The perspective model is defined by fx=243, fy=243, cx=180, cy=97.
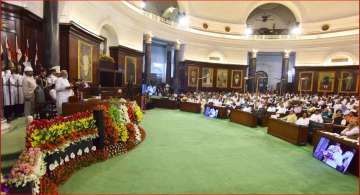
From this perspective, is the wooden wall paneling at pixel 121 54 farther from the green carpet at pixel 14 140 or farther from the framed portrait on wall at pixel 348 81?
the framed portrait on wall at pixel 348 81

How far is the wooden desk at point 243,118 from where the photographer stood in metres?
10.5

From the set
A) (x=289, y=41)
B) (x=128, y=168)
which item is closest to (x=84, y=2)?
(x=128, y=168)

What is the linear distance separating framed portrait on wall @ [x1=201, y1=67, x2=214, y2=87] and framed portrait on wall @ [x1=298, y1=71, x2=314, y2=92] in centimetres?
871

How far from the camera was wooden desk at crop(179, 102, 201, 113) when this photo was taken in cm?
1483

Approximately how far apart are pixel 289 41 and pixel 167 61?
12.3m

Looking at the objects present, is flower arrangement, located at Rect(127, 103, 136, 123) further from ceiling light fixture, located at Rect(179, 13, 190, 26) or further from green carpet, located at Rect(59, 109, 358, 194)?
ceiling light fixture, located at Rect(179, 13, 190, 26)

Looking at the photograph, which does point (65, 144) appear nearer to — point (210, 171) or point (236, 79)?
point (210, 171)

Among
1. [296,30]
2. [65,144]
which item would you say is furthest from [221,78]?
[65,144]

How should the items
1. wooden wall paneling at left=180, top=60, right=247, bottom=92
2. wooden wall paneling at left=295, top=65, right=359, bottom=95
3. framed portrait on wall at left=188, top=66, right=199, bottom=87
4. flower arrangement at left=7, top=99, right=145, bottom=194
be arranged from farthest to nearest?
framed portrait on wall at left=188, top=66, right=199, bottom=87 < wooden wall paneling at left=180, top=60, right=247, bottom=92 < wooden wall paneling at left=295, top=65, right=359, bottom=95 < flower arrangement at left=7, top=99, right=145, bottom=194

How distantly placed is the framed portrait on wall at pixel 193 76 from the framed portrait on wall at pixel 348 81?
42.6 feet

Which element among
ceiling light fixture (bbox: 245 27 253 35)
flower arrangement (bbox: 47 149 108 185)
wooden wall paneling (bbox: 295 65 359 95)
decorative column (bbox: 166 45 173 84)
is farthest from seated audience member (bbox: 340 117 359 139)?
ceiling light fixture (bbox: 245 27 253 35)

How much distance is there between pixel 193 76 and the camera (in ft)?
75.6

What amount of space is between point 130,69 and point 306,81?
1756 cm

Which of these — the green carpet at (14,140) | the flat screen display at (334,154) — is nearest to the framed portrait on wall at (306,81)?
the flat screen display at (334,154)
